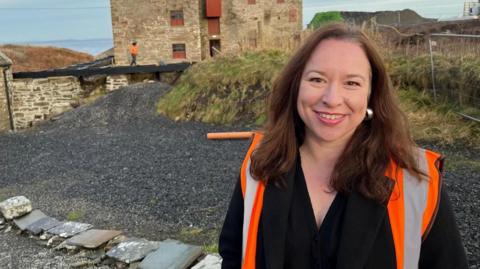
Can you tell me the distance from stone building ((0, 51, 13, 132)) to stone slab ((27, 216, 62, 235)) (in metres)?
11.4

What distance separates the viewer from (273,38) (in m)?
13.7

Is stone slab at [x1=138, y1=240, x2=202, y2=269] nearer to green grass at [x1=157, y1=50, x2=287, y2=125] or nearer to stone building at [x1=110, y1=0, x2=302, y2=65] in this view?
green grass at [x1=157, y1=50, x2=287, y2=125]

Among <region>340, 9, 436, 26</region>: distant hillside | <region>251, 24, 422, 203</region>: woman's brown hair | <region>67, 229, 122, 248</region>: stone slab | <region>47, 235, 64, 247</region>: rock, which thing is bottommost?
<region>47, 235, 64, 247</region>: rock

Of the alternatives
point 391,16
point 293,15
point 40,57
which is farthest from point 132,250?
point 391,16

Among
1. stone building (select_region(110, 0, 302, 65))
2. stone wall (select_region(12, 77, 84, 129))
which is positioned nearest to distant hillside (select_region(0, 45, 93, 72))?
stone building (select_region(110, 0, 302, 65))

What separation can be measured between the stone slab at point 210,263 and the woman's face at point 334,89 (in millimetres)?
2409

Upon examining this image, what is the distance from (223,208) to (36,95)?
1318 centimetres

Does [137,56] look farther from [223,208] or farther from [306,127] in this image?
[306,127]

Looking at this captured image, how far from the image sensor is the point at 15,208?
559 cm

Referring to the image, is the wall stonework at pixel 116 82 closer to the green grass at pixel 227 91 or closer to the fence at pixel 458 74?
the green grass at pixel 227 91

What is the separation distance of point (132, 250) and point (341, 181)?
10.4 feet

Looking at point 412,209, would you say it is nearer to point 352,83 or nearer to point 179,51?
point 352,83

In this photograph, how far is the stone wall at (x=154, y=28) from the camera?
2367 centimetres

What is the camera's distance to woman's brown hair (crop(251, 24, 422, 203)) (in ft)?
5.16
